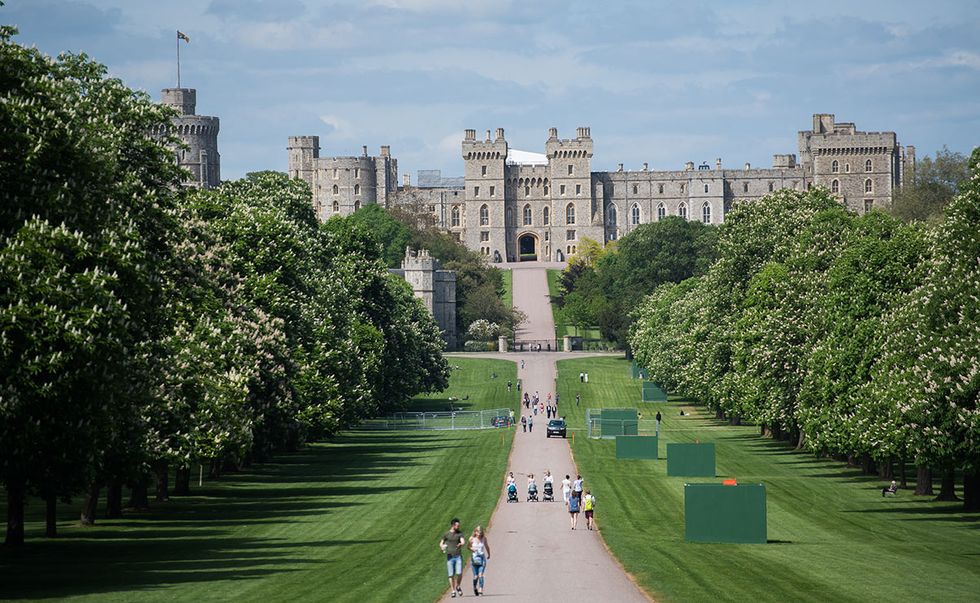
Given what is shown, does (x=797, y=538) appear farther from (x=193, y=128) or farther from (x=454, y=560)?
(x=193, y=128)

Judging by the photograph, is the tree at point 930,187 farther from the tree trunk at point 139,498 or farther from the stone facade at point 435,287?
the tree trunk at point 139,498

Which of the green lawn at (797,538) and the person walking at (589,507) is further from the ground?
the person walking at (589,507)

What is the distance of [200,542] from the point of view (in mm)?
40031

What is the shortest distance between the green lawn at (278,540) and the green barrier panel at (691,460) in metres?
6.93

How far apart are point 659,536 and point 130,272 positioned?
1617cm

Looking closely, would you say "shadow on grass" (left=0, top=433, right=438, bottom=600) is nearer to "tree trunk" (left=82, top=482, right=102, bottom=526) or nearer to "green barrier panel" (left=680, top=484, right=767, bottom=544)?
"tree trunk" (left=82, top=482, right=102, bottom=526)

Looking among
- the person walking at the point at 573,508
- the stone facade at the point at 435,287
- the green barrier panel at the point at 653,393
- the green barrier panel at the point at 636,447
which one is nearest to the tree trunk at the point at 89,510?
the person walking at the point at 573,508

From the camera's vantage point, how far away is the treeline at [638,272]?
516ft

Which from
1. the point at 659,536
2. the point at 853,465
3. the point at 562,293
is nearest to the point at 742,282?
the point at 853,465

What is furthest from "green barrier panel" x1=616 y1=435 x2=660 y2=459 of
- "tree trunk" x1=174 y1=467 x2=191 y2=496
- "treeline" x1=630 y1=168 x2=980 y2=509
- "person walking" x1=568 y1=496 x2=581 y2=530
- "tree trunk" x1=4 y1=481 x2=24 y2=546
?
"tree trunk" x1=4 y1=481 x2=24 y2=546

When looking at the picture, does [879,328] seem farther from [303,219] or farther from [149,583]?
[303,219]

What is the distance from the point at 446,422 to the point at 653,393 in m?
21.7

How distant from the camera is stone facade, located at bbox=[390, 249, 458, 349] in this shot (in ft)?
536

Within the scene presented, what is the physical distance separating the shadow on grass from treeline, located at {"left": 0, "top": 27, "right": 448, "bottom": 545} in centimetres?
131
